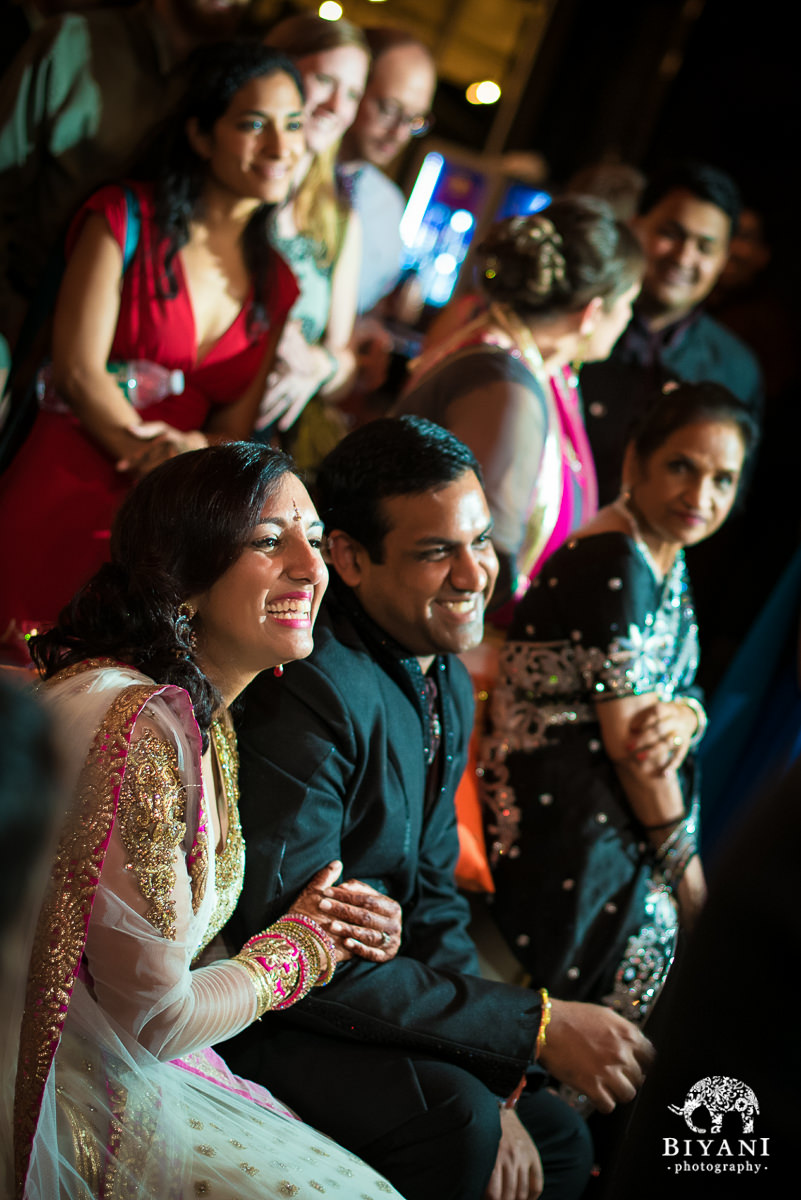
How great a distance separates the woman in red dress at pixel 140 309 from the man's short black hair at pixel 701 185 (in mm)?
1397

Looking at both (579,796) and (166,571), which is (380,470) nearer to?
(166,571)

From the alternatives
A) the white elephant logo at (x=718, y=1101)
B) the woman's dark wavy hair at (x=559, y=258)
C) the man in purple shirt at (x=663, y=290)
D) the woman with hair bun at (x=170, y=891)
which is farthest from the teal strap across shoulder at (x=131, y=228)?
the white elephant logo at (x=718, y=1101)

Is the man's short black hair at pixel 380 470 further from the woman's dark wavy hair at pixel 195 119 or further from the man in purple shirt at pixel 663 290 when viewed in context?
the man in purple shirt at pixel 663 290

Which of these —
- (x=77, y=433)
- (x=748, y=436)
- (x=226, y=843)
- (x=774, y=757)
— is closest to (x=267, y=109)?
(x=77, y=433)

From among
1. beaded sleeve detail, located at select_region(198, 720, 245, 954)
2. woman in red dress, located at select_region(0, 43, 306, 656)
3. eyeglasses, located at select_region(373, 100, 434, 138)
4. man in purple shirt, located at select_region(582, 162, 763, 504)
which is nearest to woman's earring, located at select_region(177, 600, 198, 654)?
beaded sleeve detail, located at select_region(198, 720, 245, 954)

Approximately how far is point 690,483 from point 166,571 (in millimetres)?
1164

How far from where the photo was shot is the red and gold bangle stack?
4.22 feet

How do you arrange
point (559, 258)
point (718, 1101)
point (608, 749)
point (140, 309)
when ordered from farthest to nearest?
point (559, 258) → point (140, 309) → point (608, 749) → point (718, 1101)

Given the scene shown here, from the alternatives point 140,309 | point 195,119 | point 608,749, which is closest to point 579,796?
point 608,749

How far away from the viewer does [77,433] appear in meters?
2.05

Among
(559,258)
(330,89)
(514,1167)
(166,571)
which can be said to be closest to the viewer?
(166,571)

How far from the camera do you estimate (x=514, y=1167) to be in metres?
1.49

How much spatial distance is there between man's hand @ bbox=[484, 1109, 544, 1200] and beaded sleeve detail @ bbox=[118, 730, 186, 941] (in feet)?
2.15

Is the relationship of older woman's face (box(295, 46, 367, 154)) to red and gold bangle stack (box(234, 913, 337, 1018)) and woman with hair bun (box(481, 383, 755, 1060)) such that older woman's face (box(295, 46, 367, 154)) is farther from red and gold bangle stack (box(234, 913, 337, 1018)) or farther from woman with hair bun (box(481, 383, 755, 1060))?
red and gold bangle stack (box(234, 913, 337, 1018))
